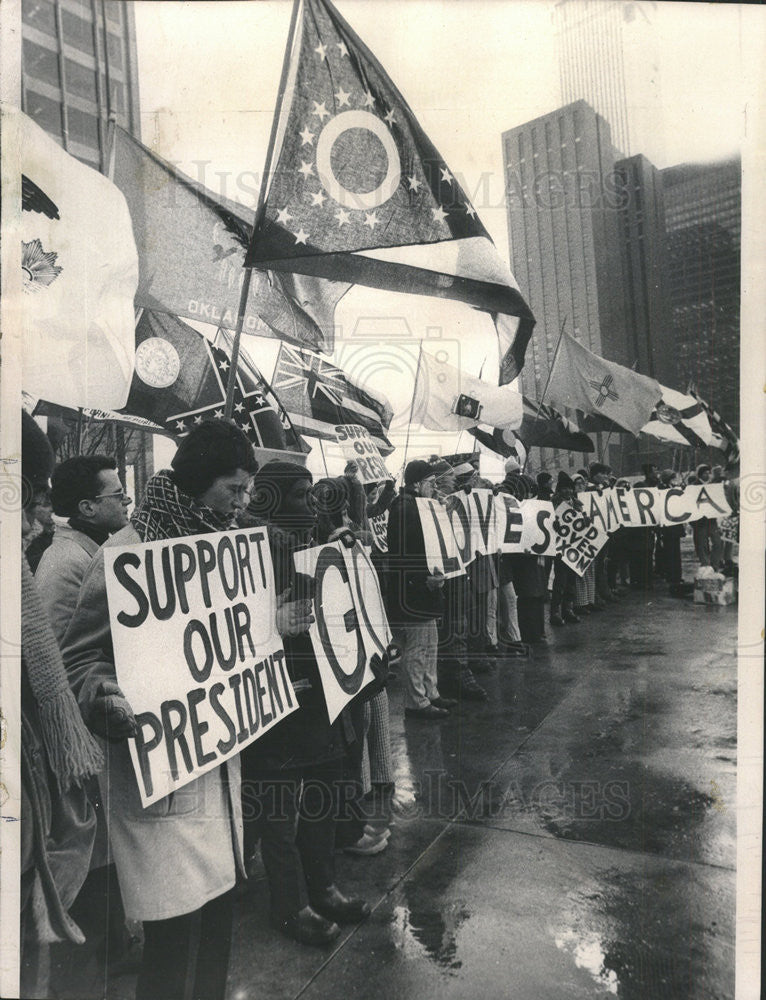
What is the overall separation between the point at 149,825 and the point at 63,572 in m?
0.97

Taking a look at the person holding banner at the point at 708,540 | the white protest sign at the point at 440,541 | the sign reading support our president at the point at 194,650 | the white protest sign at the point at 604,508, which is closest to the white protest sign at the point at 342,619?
the sign reading support our president at the point at 194,650

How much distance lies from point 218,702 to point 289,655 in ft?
1.09

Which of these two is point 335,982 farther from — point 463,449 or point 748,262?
point 748,262

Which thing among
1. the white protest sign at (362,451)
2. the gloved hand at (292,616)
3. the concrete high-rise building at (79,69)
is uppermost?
the concrete high-rise building at (79,69)

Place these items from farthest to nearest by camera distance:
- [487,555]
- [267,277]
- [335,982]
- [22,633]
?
[487,555], [267,277], [22,633], [335,982]

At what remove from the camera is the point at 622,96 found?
8.91ft

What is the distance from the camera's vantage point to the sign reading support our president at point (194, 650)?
7.54 feet

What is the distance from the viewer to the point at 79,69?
2.57 m

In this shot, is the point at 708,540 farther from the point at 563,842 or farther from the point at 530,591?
the point at 563,842

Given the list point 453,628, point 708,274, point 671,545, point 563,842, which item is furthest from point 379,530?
point 708,274

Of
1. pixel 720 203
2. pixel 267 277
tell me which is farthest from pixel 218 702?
pixel 720 203

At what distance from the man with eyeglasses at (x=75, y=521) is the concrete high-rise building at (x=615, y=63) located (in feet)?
8.11

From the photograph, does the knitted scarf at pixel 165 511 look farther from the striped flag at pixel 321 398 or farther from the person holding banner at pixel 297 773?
the striped flag at pixel 321 398

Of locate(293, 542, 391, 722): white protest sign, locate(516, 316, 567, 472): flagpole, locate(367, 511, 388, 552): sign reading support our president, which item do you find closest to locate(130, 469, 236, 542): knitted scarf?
locate(293, 542, 391, 722): white protest sign
